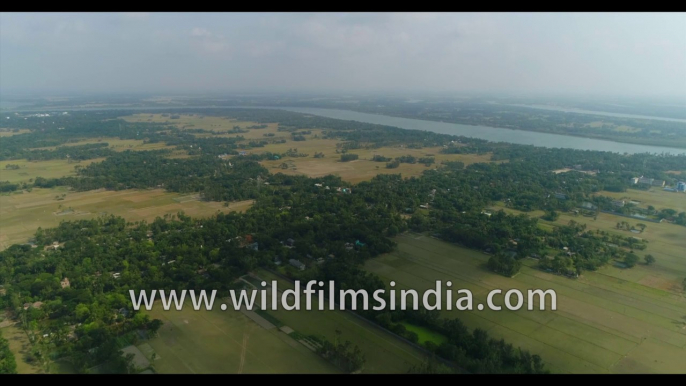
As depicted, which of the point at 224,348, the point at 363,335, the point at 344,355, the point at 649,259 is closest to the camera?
the point at 344,355

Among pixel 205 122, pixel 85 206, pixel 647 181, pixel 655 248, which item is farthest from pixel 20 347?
pixel 205 122

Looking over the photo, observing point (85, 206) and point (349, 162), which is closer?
point (85, 206)

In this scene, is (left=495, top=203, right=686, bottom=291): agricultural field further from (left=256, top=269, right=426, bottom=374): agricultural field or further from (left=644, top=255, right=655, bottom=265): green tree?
(left=256, top=269, right=426, bottom=374): agricultural field

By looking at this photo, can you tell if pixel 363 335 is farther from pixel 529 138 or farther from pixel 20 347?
pixel 529 138

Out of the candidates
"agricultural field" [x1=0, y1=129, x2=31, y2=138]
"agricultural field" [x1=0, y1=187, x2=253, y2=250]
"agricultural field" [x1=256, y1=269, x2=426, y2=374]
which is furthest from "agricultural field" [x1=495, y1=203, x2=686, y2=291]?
"agricultural field" [x1=0, y1=129, x2=31, y2=138]

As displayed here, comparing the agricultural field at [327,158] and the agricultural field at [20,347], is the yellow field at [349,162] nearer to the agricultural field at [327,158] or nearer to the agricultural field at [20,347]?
the agricultural field at [327,158]

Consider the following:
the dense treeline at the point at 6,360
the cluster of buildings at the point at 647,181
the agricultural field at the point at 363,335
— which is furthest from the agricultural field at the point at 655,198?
the dense treeline at the point at 6,360
